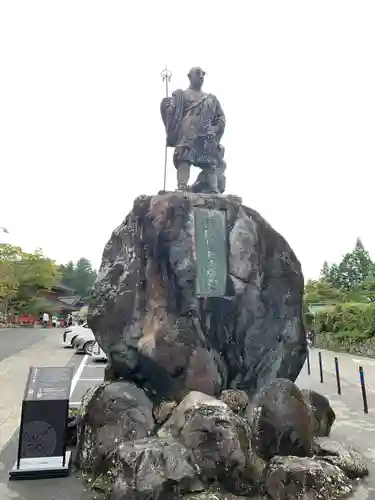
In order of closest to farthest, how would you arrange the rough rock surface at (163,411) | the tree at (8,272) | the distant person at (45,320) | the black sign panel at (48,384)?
the black sign panel at (48,384)
the rough rock surface at (163,411)
the tree at (8,272)
the distant person at (45,320)

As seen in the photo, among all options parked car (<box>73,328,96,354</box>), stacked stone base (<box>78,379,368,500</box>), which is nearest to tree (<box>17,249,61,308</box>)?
parked car (<box>73,328,96,354</box>)

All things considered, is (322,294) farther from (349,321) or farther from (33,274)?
(33,274)

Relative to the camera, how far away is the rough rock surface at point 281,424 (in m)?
6.19

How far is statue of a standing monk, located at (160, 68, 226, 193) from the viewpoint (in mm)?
9234

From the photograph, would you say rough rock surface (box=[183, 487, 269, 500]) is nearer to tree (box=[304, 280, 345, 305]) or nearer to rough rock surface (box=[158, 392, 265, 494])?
rough rock surface (box=[158, 392, 265, 494])

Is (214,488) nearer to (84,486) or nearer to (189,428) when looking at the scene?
(189,428)

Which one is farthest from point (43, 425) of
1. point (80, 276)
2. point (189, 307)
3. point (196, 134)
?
point (80, 276)

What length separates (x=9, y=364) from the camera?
1686 cm

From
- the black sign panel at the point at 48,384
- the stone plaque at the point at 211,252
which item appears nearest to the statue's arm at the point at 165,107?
the stone plaque at the point at 211,252

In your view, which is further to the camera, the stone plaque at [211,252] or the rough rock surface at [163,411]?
the stone plaque at [211,252]

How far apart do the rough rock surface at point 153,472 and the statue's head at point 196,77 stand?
7499mm

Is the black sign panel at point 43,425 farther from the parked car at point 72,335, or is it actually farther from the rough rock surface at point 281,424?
the parked car at point 72,335

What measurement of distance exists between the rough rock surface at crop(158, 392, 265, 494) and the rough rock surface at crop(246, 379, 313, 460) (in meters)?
0.44

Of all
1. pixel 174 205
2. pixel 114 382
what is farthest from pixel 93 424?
pixel 174 205
